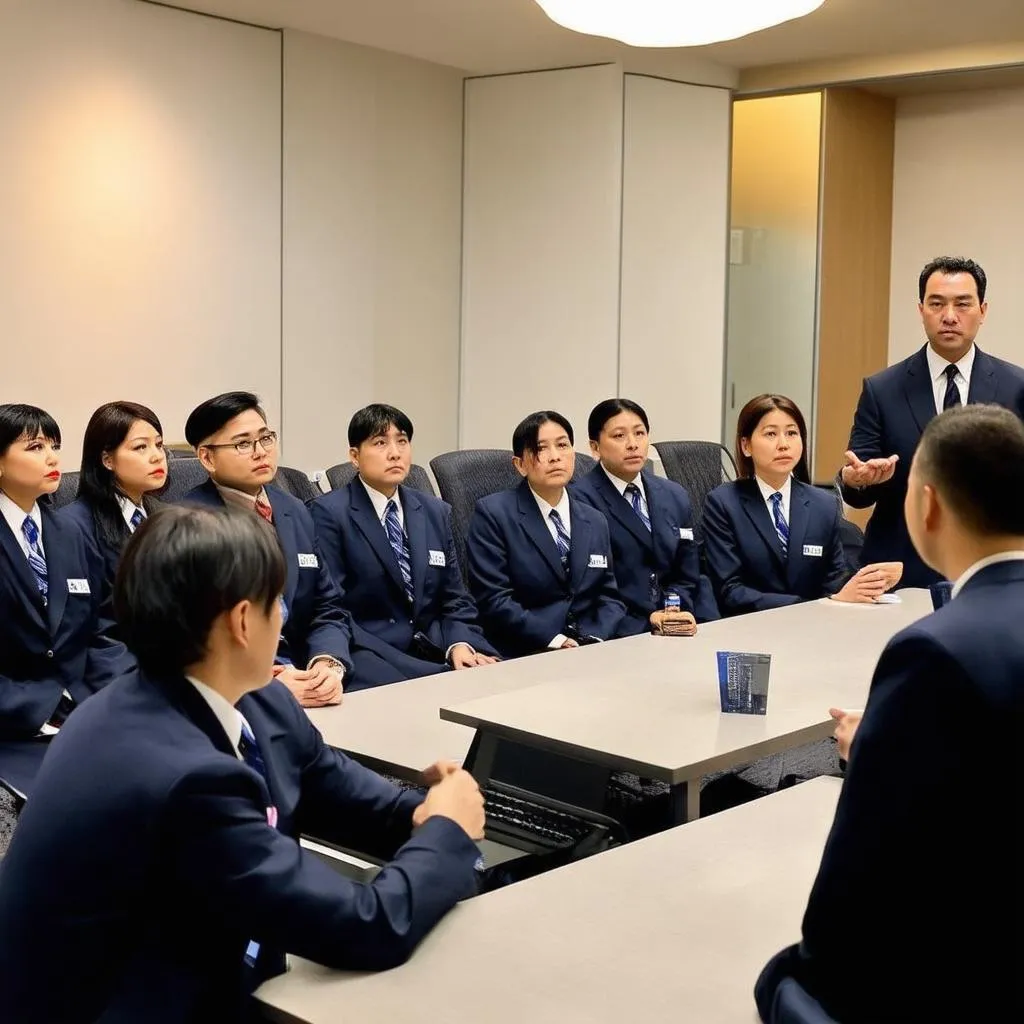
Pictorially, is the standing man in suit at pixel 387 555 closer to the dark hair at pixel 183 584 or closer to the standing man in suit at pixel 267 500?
the standing man in suit at pixel 267 500

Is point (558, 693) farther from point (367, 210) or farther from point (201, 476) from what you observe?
point (367, 210)


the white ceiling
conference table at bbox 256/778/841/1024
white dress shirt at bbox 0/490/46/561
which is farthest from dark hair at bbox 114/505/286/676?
the white ceiling

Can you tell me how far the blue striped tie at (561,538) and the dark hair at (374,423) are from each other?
2.07 feet

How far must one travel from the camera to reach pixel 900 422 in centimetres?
471

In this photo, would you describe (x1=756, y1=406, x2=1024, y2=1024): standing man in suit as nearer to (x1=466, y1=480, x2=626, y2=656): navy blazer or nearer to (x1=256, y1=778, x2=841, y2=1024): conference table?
(x1=256, y1=778, x2=841, y2=1024): conference table

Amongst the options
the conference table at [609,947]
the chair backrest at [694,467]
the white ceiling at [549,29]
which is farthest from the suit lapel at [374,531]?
the white ceiling at [549,29]

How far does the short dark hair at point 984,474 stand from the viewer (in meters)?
1.52

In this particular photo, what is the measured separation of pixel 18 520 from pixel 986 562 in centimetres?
297

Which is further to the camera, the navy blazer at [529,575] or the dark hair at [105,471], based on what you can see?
the navy blazer at [529,575]

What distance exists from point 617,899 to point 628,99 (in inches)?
263

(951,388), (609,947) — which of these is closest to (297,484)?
(951,388)

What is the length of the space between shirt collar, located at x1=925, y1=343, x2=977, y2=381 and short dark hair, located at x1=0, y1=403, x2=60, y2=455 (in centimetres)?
286

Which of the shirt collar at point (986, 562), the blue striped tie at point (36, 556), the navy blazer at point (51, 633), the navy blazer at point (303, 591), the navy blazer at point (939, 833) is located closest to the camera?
the navy blazer at point (939, 833)

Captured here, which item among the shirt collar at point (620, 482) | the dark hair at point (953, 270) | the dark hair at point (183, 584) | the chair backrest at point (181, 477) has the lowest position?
the shirt collar at point (620, 482)
